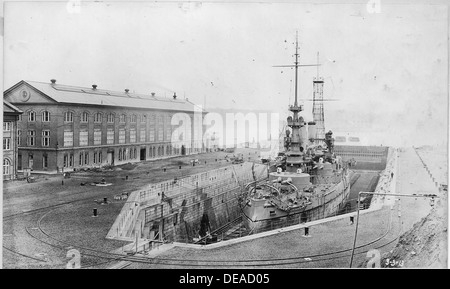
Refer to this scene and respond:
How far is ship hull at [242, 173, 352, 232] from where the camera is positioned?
7746 millimetres

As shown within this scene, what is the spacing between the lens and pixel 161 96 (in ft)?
22.0

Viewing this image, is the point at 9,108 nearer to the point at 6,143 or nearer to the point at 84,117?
the point at 6,143

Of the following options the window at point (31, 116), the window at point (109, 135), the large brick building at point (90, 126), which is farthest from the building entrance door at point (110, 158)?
the window at point (31, 116)

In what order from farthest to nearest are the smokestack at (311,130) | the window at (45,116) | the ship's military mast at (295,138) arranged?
the smokestack at (311,130) < the ship's military mast at (295,138) < the window at (45,116)

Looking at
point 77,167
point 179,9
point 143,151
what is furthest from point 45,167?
point 179,9

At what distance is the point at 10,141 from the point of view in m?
6.25

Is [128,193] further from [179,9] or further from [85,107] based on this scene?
[179,9]

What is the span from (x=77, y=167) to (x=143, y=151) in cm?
113

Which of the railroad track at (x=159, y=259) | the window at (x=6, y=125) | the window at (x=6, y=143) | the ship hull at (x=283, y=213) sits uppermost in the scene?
the window at (x=6, y=125)

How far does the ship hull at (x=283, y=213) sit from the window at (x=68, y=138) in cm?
351

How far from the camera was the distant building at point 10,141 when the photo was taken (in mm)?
6181

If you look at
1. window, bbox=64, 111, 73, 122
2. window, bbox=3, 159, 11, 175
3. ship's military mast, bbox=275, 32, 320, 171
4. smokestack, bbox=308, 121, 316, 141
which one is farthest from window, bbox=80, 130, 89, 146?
smokestack, bbox=308, 121, 316, 141

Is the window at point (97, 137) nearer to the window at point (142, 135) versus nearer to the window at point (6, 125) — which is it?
the window at point (142, 135)

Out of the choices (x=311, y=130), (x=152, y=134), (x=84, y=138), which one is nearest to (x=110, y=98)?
(x=84, y=138)
